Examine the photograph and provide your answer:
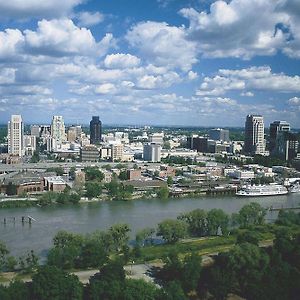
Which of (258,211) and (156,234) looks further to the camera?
(258,211)

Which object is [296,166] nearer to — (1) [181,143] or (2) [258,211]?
(2) [258,211]

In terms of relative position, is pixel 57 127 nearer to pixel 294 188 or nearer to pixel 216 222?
pixel 294 188

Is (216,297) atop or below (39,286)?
below

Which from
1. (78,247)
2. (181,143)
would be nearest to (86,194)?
(78,247)

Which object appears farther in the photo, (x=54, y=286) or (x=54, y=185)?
(x=54, y=185)

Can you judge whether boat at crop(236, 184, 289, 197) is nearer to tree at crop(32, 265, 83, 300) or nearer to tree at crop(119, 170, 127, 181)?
tree at crop(119, 170, 127, 181)

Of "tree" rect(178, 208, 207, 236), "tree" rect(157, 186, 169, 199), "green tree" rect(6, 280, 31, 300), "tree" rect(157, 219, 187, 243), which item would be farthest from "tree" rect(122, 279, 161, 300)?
"tree" rect(157, 186, 169, 199)

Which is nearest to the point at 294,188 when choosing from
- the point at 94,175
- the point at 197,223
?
the point at 94,175
